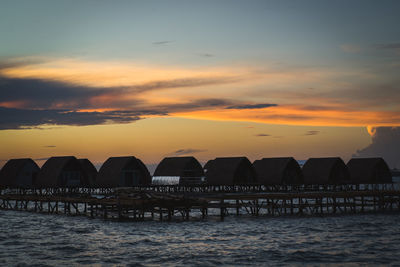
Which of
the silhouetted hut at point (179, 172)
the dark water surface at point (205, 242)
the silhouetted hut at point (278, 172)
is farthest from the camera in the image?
the silhouetted hut at point (278, 172)

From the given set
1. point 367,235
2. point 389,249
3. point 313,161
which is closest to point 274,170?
point 313,161

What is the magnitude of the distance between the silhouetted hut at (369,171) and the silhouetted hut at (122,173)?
3938 cm

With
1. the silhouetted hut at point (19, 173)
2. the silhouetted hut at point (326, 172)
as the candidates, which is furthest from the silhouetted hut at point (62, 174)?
the silhouetted hut at point (326, 172)

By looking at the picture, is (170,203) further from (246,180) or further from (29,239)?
(246,180)

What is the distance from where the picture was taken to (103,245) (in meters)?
34.3

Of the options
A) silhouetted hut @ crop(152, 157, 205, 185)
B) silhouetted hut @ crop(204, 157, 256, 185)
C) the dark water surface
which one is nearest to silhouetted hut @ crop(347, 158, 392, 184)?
silhouetted hut @ crop(204, 157, 256, 185)

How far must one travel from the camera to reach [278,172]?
81.8 meters

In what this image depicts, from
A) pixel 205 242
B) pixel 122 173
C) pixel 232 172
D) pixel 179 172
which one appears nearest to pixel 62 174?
pixel 122 173

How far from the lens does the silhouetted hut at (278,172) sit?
8150 cm

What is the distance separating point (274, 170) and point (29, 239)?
165 feet

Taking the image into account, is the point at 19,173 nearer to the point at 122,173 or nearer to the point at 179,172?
the point at 122,173

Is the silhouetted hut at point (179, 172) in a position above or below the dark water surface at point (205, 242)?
above

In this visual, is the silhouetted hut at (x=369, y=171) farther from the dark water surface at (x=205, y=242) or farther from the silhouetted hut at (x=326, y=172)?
the dark water surface at (x=205, y=242)

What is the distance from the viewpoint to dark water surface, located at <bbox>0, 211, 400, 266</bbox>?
96.4 feet
